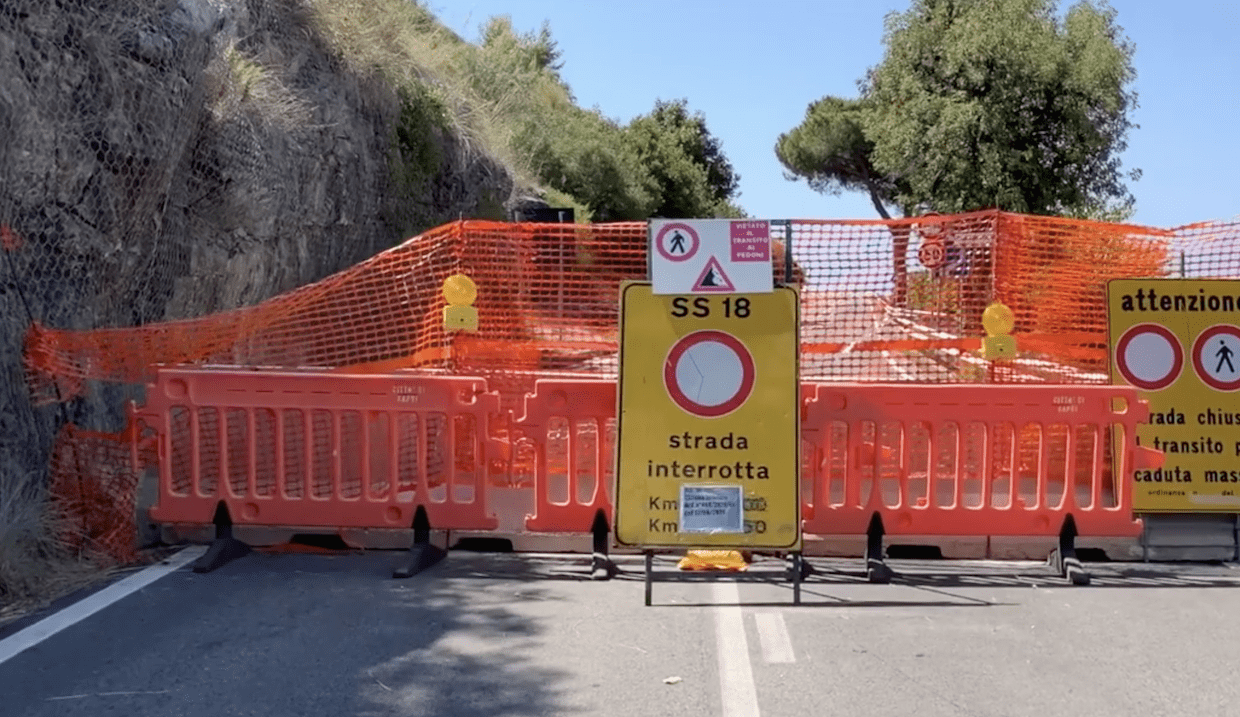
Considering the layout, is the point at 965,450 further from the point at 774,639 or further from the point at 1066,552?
the point at 774,639

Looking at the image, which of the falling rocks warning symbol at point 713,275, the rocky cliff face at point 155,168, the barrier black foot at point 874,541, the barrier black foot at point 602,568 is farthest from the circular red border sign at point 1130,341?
the rocky cliff face at point 155,168

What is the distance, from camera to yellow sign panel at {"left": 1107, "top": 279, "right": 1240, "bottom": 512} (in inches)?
333

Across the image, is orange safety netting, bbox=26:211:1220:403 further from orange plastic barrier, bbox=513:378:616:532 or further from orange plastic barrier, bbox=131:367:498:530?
orange plastic barrier, bbox=513:378:616:532

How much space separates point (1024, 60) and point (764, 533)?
26628 millimetres

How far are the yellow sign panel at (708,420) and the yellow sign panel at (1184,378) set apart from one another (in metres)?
2.60

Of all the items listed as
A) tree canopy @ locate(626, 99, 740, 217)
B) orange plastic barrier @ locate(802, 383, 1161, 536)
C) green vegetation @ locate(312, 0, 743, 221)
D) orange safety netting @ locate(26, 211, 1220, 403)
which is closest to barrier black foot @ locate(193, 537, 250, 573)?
orange safety netting @ locate(26, 211, 1220, 403)

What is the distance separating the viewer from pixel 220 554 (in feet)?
25.6

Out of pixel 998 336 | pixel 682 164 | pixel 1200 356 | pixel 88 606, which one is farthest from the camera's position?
pixel 682 164

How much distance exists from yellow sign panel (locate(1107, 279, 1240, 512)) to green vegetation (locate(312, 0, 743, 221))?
39.3ft

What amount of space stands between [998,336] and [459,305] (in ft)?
13.3

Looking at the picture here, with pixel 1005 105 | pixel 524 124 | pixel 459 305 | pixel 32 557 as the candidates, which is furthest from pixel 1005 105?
pixel 32 557

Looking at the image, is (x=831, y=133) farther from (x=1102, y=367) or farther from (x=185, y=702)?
(x=185, y=702)

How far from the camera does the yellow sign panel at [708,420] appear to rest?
7223mm

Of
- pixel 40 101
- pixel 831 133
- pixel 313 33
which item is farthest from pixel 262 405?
pixel 831 133
